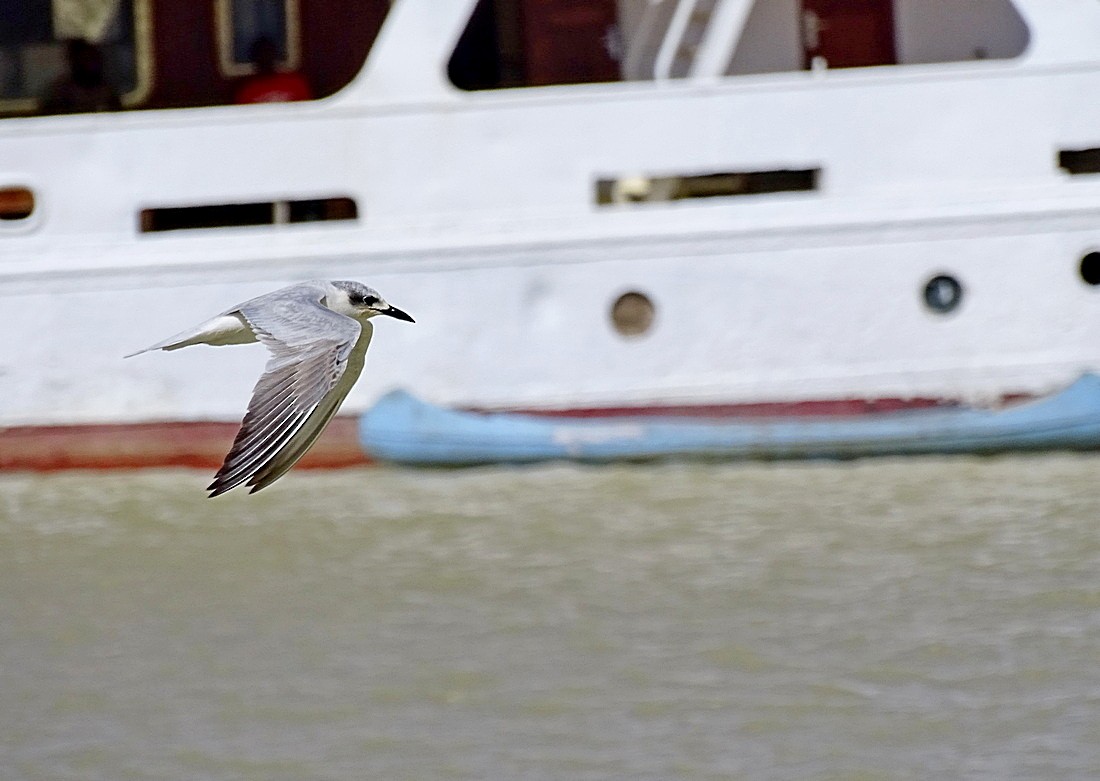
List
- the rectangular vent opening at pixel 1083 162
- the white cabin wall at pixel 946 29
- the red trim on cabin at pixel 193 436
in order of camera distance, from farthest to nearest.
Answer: the white cabin wall at pixel 946 29 < the rectangular vent opening at pixel 1083 162 < the red trim on cabin at pixel 193 436

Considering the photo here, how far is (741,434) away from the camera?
8.98 m

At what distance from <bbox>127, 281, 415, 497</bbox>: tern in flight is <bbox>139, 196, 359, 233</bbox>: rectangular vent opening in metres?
3.99

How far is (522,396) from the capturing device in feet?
29.8

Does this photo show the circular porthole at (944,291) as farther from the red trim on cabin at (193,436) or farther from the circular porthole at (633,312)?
the circular porthole at (633,312)


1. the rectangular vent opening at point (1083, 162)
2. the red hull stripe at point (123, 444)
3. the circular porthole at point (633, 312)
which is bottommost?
the red hull stripe at point (123, 444)

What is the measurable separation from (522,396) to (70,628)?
7.52ft

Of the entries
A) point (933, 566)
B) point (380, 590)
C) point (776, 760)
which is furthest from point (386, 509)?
point (776, 760)

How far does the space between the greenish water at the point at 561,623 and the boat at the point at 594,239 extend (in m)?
0.36

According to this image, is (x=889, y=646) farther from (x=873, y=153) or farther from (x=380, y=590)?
(x=873, y=153)

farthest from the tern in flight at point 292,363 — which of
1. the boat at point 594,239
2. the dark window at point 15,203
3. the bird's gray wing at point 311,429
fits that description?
the dark window at point 15,203

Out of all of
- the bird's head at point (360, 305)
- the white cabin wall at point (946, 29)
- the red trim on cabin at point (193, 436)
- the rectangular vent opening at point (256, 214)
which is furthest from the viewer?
the white cabin wall at point (946, 29)

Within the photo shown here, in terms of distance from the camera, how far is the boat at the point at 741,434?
8.96m

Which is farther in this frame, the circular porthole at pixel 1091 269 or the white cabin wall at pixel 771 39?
the white cabin wall at pixel 771 39

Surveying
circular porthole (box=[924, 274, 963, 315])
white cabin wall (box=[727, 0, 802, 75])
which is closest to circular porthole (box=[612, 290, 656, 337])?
circular porthole (box=[924, 274, 963, 315])
